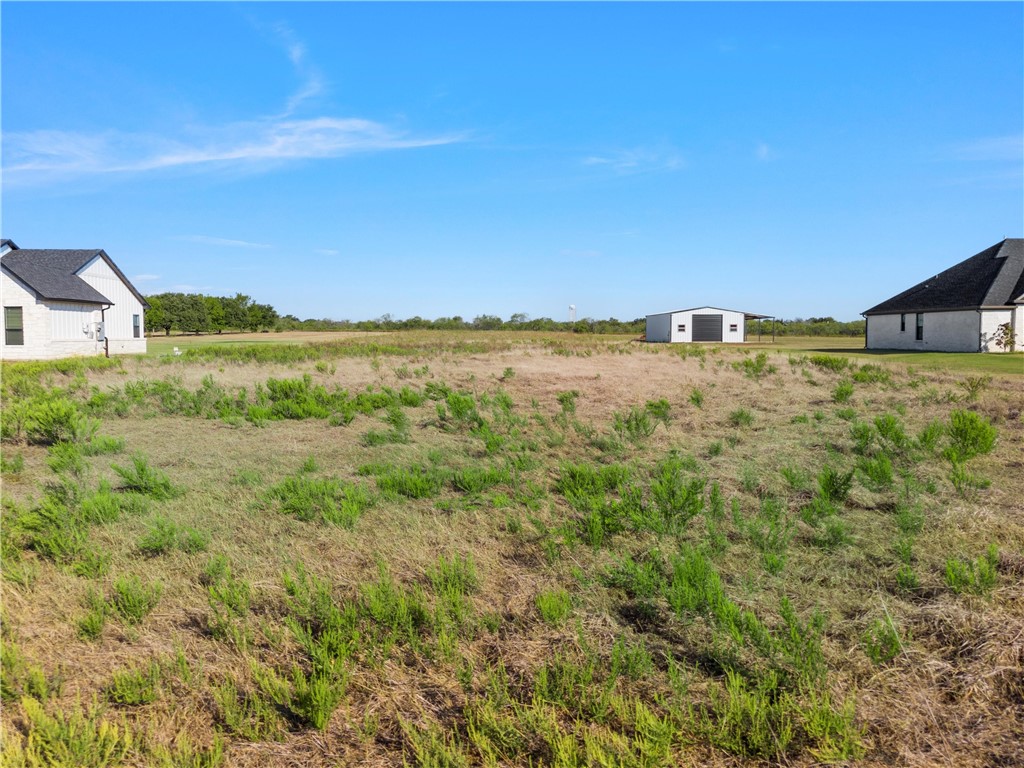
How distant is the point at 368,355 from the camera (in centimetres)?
2647

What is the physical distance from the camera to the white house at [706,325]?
173ft

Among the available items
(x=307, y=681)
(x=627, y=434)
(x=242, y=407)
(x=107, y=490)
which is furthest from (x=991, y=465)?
(x=242, y=407)

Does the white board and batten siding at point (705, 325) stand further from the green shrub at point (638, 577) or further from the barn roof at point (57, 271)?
the green shrub at point (638, 577)

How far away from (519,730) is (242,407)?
36.4 feet

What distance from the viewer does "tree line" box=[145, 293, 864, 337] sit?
71688mm

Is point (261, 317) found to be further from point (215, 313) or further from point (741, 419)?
point (741, 419)

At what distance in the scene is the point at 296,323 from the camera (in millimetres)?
86375

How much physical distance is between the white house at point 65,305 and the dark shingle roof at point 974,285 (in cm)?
4107

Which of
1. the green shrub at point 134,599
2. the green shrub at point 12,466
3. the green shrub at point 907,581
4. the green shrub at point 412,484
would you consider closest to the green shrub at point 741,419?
the green shrub at point 412,484

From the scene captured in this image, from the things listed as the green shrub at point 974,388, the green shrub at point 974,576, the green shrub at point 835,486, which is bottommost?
the green shrub at point 974,576

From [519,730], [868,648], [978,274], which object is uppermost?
[978,274]

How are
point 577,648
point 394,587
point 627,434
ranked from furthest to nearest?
point 627,434 < point 394,587 < point 577,648

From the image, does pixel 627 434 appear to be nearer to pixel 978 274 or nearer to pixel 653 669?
pixel 653 669

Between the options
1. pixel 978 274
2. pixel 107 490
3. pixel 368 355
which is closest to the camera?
pixel 107 490
